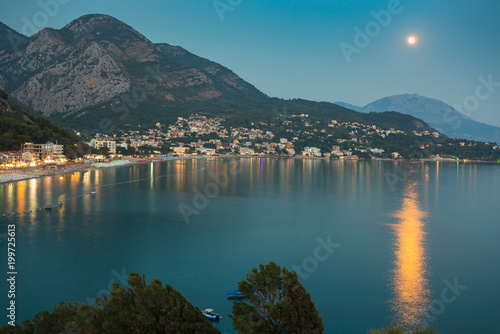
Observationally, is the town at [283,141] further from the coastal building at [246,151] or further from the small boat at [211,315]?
the small boat at [211,315]

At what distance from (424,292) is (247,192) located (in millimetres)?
17341

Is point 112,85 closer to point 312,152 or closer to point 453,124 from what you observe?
point 312,152

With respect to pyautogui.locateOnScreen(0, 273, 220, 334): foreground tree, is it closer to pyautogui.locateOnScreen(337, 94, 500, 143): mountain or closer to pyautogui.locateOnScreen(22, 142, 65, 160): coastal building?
pyautogui.locateOnScreen(22, 142, 65, 160): coastal building

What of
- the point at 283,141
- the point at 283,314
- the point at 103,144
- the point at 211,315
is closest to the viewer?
the point at 283,314

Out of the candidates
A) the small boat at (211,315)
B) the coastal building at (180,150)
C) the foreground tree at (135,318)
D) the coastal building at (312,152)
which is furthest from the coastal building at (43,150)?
the coastal building at (312,152)

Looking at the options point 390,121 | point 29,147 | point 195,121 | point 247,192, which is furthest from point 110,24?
point 247,192

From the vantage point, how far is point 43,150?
35.9 meters

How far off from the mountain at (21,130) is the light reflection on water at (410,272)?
33798 millimetres

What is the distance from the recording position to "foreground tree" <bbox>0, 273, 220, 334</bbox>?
4.59 meters

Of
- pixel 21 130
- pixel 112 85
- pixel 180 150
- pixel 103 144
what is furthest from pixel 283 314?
pixel 112 85

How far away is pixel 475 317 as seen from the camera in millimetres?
7766

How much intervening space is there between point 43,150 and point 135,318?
121 feet

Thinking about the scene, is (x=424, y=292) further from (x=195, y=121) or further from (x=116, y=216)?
(x=195, y=121)

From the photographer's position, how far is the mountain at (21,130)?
33406 millimetres
